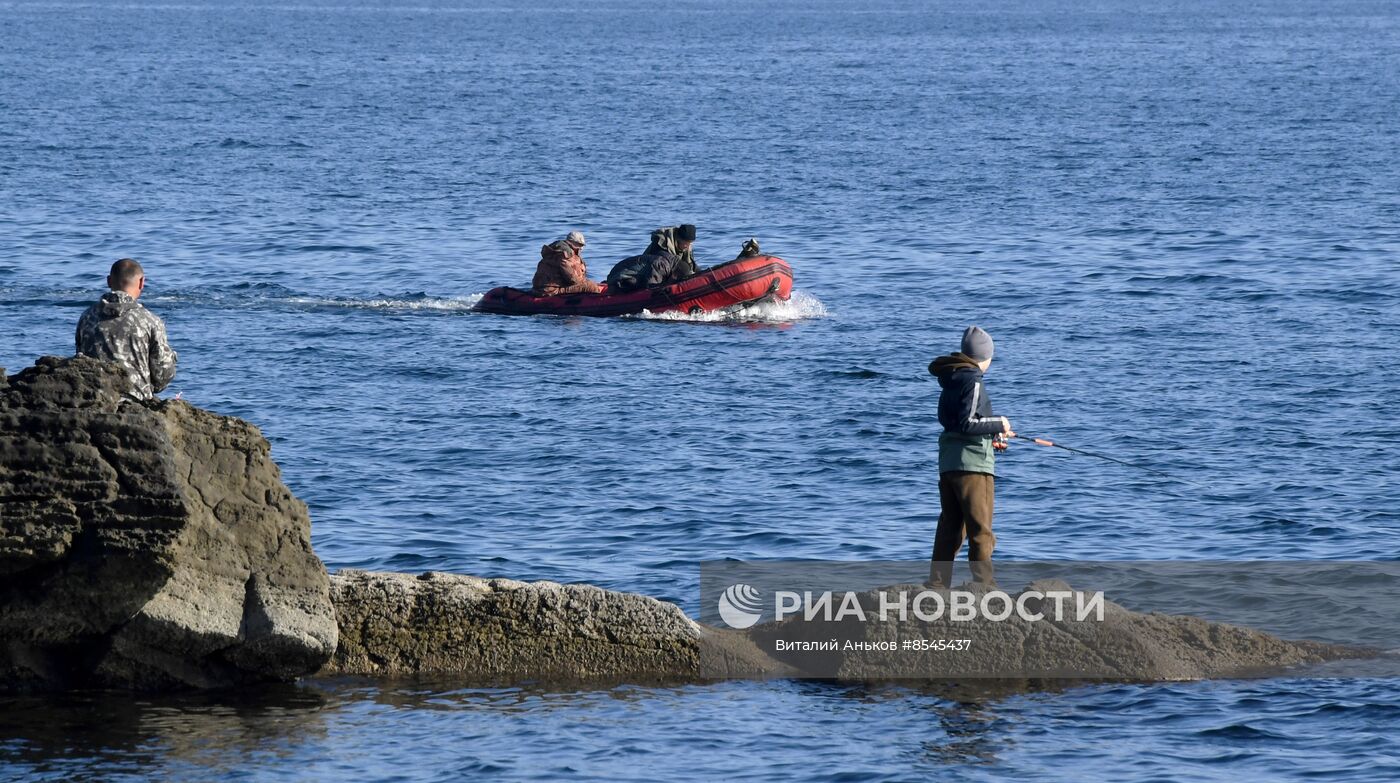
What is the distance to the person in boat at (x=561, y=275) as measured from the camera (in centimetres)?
2962

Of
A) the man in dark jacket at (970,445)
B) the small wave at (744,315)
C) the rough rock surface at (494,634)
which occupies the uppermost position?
the small wave at (744,315)

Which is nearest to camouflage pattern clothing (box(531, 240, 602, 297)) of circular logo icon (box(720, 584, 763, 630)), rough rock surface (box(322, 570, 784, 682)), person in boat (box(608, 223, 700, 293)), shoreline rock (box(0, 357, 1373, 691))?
person in boat (box(608, 223, 700, 293))

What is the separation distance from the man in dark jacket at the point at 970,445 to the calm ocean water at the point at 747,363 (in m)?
1.09

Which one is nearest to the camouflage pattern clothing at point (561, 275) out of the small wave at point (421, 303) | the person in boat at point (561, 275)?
the person in boat at point (561, 275)

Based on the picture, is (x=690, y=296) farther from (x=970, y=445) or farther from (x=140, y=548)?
(x=140, y=548)

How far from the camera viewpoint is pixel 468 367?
83.6ft

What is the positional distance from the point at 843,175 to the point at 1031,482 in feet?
102

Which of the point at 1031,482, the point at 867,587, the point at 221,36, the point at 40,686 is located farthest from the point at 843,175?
the point at 221,36

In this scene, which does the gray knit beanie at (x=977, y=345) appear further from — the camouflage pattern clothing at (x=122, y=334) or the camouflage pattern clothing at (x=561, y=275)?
the camouflage pattern clothing at (x=561, y=275)

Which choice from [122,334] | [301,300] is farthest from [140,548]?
[301,300]

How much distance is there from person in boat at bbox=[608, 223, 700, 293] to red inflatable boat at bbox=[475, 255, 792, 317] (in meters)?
0.17

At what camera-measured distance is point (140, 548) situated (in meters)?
10.6

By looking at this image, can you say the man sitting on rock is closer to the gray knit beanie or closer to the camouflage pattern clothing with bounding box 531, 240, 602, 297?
the gray knit beanie

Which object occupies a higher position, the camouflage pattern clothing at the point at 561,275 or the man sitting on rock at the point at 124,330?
the camouflage pattern clothing at the point at 561,275
